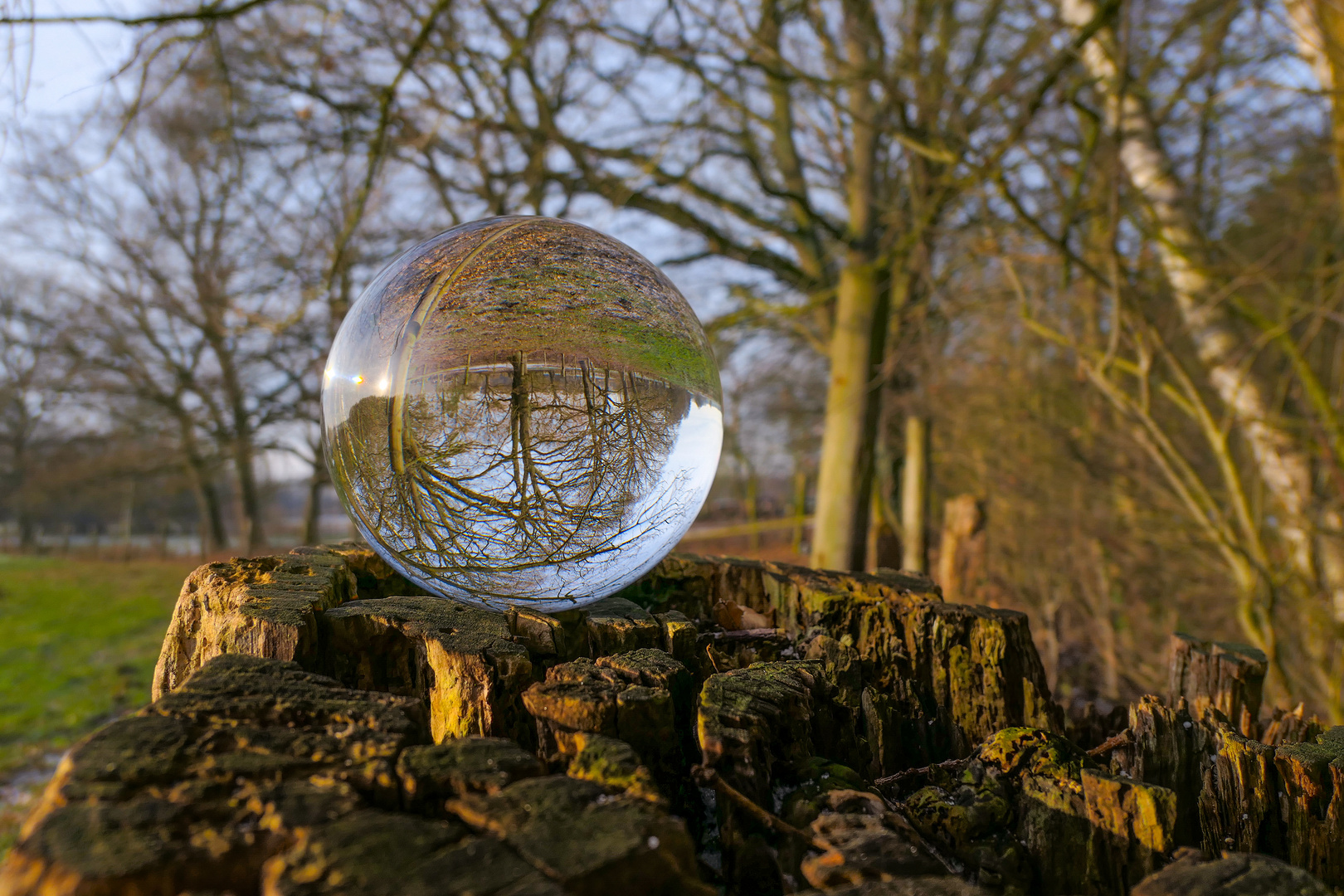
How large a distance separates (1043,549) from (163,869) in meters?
7.49

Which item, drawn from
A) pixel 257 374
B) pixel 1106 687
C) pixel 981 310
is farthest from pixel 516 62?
pixel 257 374

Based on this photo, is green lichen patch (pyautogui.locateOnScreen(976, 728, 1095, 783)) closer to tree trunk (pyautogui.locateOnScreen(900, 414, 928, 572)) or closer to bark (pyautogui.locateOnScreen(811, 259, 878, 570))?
bark (pyautogui.locateOnScreen(811, 259, 878, 570))

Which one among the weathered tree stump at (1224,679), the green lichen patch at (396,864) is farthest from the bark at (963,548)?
the green lichen patch at (396,864)

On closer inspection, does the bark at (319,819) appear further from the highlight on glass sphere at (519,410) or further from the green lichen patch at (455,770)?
the highlight on glass sphere at (519,410)

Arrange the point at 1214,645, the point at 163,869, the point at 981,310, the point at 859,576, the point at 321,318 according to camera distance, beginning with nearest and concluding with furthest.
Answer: the point at 163,869, the point at 1214,645, the point at 859,576, the point at 981,310, the point at 321,318

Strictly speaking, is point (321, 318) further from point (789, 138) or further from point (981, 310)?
point (981, 310)

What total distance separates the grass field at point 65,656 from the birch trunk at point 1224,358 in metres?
7.94

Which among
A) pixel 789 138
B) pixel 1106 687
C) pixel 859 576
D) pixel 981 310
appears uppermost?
pixel 789 138

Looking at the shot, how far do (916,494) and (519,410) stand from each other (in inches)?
312

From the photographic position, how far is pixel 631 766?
3.85ft

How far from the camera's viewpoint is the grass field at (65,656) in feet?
22.1

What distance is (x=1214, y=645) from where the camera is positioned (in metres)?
2.26

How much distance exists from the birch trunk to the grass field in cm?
794

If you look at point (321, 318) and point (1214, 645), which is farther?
point (321, 318)
